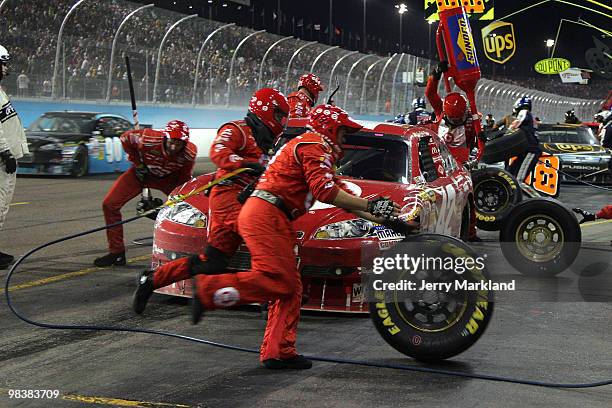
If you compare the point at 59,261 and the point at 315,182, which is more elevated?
the point at 315,182

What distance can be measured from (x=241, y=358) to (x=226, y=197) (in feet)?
4.46

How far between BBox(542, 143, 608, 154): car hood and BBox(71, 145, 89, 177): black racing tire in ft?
34.2

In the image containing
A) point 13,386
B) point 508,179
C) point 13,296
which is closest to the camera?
point 13,386

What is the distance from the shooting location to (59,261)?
957cm

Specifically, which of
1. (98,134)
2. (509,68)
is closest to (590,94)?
(509,68)

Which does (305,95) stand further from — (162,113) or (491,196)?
(162,113)

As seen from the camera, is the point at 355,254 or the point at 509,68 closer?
the point at 355,254

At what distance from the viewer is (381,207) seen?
556 centimetres

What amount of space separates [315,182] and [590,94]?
109 m

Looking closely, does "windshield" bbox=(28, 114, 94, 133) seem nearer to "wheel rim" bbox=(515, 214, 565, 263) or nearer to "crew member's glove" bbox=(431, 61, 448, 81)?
"crew member's glove" bbox=(431, 61, 448, 81)

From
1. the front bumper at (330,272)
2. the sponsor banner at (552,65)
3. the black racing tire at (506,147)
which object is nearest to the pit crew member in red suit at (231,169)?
the front bumper at (330,272)

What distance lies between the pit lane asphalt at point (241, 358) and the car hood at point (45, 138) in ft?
37.6

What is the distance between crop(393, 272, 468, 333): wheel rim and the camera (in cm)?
569

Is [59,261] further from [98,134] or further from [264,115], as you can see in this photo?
[98,134]
